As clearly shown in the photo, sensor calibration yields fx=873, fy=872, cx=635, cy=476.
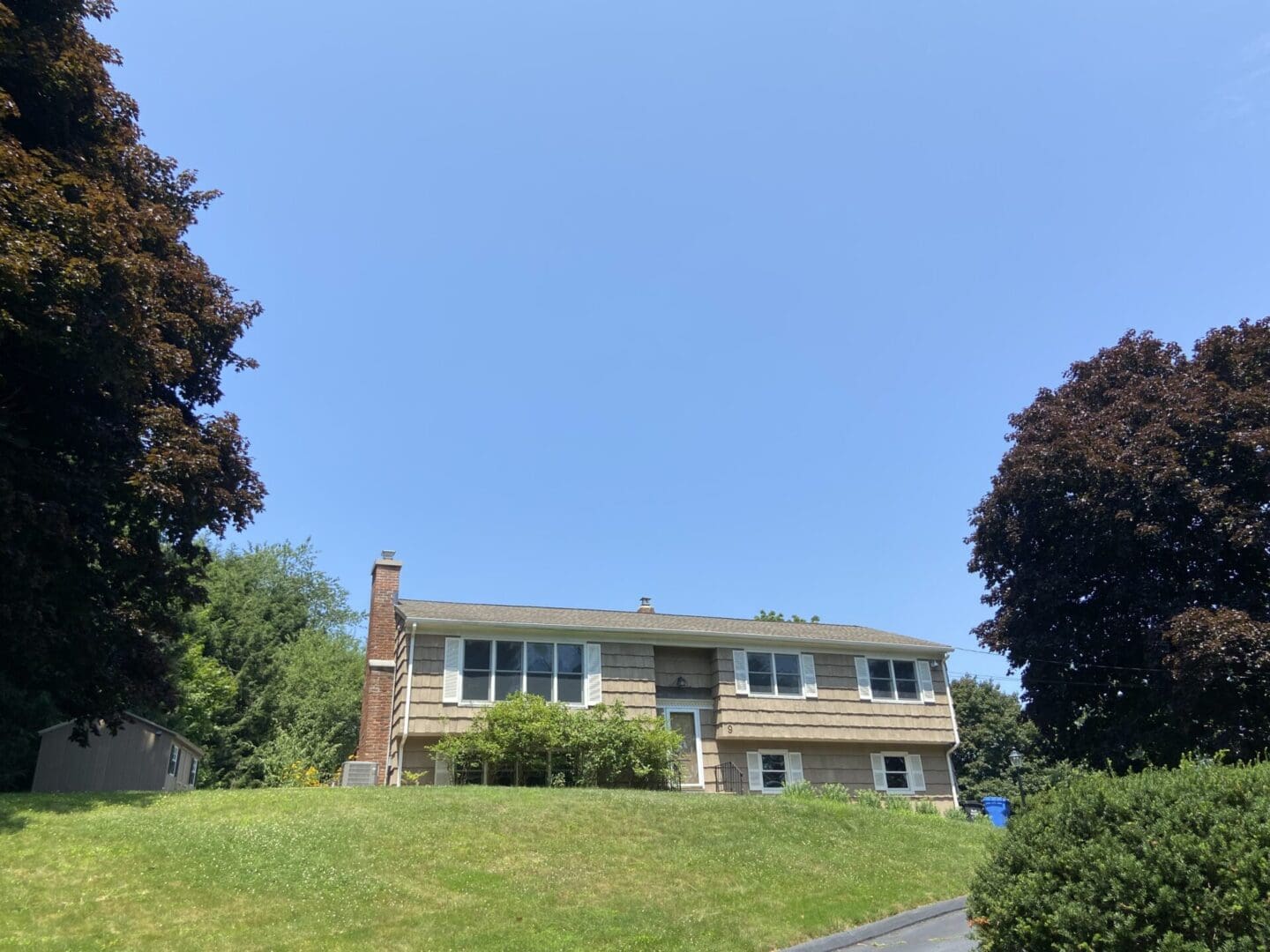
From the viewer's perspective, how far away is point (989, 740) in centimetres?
4666

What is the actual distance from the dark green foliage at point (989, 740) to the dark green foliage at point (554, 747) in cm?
2998

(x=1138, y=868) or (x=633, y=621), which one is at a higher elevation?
(x=633, y=621)

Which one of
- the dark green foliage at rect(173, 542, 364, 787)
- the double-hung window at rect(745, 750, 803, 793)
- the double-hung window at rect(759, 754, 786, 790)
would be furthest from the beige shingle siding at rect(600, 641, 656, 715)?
the dark green foliage at rect(173, 542, 364, 787)

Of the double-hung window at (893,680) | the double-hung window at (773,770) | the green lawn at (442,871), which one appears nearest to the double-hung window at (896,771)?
the double-hung window at (893,680)

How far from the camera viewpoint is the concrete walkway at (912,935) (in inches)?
406

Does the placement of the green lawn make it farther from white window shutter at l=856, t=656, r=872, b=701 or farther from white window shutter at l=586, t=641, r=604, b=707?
white window shutter at l=856, t=656, r=872, b=701

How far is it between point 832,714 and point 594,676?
7.07 metres

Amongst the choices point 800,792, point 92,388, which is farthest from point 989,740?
point 92,388

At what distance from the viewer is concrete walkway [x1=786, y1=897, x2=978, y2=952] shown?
33.8ft

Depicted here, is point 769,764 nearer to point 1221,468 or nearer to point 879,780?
point 879,780

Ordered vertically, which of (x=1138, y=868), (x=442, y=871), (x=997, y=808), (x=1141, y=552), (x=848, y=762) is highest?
(x=1141, y=552)

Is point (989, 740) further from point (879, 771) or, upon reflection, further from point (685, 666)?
point (685, 666)

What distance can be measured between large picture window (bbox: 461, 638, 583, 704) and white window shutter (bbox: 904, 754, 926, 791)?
10.2 metres

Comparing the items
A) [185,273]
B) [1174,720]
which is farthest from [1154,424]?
[185,273]
